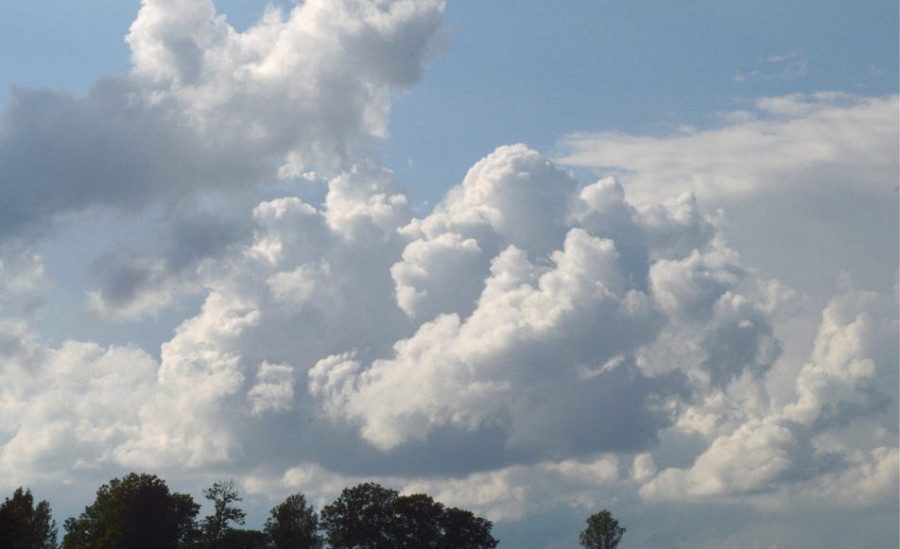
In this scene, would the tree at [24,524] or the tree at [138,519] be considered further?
the tree at [138,519]

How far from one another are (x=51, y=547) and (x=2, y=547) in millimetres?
81652

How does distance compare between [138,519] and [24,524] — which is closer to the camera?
[24,524]

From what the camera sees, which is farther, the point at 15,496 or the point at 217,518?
the point at 217,518

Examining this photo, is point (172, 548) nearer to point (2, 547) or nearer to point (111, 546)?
point (111, 546)

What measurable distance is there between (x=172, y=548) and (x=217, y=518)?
1172cm

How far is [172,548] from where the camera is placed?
19550cm

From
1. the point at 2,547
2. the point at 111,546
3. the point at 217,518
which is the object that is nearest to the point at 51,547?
the point at 111,546

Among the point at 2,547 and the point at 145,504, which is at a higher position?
the point at 145,504

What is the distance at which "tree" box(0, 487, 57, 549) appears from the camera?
117375 mm

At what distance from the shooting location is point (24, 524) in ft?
510

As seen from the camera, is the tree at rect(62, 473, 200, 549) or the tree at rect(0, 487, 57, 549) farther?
the tree at rect(62, 473, 200, 549)

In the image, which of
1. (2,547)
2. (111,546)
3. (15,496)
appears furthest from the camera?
(111,546)

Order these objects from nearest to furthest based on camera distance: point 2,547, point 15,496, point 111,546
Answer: point 2,547 → point 15,496 → point 111,546

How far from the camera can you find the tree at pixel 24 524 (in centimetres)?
11738
